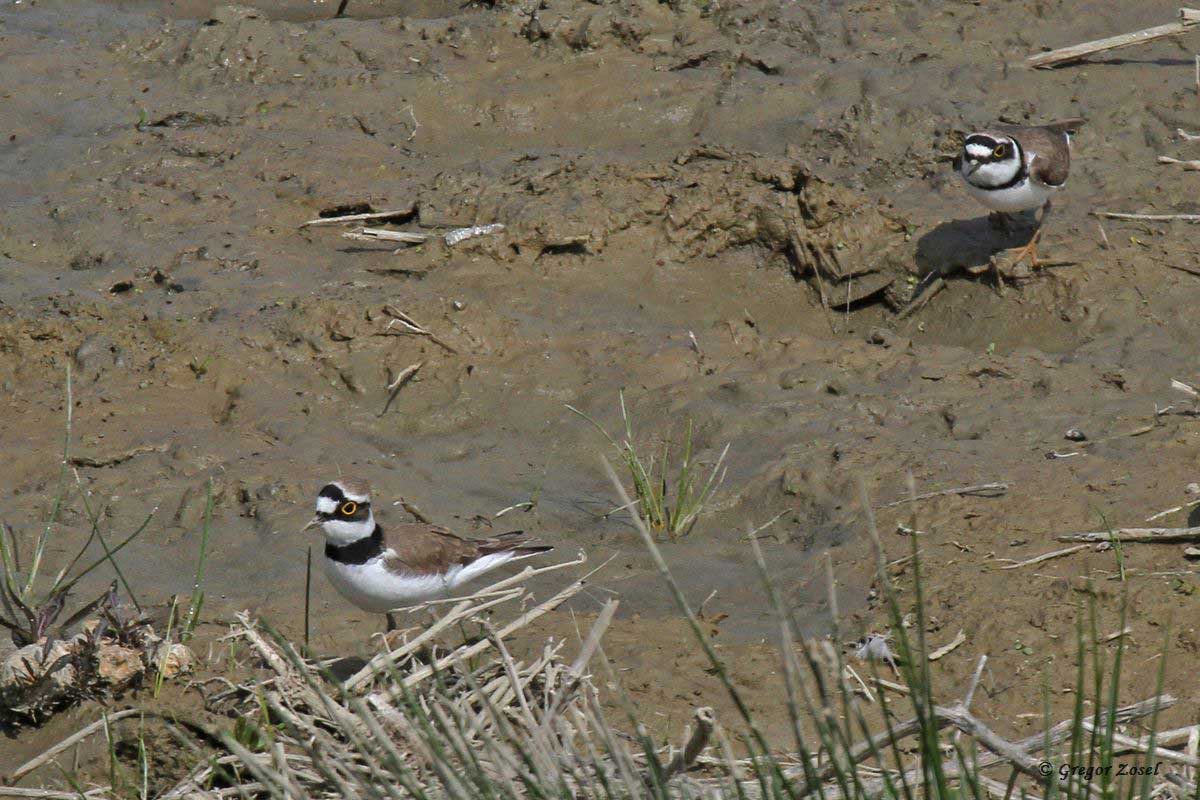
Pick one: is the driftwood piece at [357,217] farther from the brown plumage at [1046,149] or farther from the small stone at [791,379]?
the brown plumage at [1046,149]

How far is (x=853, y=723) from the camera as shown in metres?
5.20

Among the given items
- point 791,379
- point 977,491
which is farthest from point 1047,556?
point 791,379

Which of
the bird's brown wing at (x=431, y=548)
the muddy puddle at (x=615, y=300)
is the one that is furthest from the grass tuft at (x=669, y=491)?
the bird's brown wing at (x=431, y=548)

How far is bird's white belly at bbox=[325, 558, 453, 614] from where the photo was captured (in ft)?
18.7

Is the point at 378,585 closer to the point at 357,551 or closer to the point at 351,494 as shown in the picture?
the point at 357,551

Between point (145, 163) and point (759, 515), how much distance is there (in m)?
5.22

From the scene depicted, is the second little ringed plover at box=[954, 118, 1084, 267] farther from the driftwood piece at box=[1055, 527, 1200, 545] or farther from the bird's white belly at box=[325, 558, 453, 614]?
the bird's white belly at box=[325, 558, 453, 614]

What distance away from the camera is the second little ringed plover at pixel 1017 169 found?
8641 millimetres

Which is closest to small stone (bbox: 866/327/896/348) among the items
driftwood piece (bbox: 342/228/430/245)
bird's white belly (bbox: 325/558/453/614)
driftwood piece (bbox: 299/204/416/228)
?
driftwood piece (bbox: 342/228/430/245)

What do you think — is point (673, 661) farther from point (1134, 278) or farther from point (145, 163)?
point (145, 163)

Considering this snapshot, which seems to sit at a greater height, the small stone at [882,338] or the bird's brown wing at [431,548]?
the bird's brown wing at [431,548]

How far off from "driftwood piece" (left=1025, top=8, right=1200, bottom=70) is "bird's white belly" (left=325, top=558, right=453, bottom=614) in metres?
7.07

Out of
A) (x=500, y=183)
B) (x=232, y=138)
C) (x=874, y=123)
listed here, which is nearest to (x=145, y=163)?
(x=232, y=138)

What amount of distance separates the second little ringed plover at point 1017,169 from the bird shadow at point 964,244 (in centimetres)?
14
